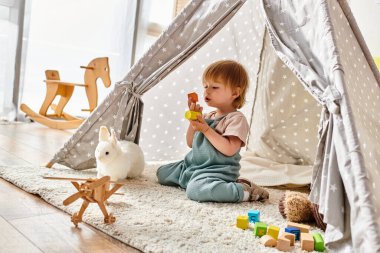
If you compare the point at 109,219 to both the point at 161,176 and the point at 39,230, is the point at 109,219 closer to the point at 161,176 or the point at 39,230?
the point at 39,230

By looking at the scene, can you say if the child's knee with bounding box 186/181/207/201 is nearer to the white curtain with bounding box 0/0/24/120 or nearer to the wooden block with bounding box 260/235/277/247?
the wooden block with bounding box 260/235/277/247

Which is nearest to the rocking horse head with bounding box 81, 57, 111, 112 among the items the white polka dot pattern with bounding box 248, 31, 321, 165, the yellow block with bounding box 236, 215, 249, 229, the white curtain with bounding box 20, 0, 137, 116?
the white curtain with bounding box 20, 0, 137, 116

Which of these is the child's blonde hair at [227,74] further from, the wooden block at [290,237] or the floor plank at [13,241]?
the floor plank at [13,241]

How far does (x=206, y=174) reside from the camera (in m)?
1.47

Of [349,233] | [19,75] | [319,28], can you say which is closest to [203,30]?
[319,28]

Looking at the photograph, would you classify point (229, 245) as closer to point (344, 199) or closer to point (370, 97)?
point (344, 199)

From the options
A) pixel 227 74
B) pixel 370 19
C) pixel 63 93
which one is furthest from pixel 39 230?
pixel 370 19

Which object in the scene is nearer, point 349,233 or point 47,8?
point 349,233

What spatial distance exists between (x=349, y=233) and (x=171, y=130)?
1181 mm

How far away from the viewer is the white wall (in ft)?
8.55

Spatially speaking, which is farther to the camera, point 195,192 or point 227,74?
point 227,74

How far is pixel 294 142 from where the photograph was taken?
210cm

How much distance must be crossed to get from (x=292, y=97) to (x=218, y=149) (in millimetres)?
765

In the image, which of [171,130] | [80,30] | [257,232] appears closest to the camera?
Result: [257,232]
